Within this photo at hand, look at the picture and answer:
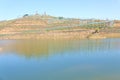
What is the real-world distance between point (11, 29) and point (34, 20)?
1181 centimetres

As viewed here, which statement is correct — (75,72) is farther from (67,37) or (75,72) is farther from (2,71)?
(67,37)

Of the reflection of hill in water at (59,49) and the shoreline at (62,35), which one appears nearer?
the reflection of hill in water at (59,49)

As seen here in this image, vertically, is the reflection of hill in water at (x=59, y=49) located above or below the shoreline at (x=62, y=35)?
above

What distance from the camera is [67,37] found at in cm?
6031

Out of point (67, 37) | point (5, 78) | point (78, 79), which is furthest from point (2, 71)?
point (67, 37)

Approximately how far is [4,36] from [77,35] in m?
20.8

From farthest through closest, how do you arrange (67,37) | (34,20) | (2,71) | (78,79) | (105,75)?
(34,20) → (67,37) → (2,71) → (105,75) → (78,79)

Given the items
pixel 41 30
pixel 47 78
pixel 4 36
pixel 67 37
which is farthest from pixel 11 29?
pixel 47 78

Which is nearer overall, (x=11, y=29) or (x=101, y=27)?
(x=101, y=27)

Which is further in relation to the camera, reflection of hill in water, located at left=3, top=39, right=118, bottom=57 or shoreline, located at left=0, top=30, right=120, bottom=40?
shoreline, located at left=0, top=30, right=120, bottom=40

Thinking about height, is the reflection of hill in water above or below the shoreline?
above

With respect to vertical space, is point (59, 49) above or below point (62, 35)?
above

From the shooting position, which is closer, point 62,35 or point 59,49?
point 59,49

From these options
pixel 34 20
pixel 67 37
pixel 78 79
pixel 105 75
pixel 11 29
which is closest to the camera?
pixel 78 79
